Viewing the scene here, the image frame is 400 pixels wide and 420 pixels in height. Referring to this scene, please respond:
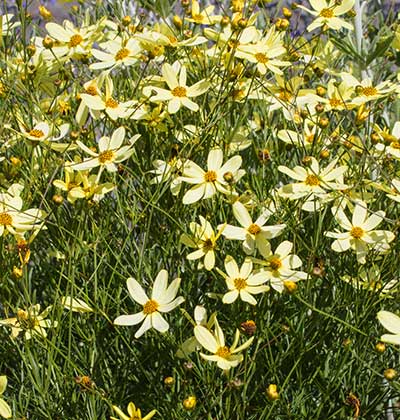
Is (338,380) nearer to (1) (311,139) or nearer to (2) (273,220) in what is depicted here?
(2) (273,220)

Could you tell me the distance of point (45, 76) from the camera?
1849 mm

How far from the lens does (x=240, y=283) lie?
139 cm

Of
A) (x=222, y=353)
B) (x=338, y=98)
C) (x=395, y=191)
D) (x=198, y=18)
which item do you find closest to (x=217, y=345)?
(x=222, y=353)

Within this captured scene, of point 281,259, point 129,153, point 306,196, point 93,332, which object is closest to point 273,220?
point 306,196

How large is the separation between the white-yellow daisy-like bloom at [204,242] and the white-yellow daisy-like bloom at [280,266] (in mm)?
80

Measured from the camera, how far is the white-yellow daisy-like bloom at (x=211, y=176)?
1.50 meters

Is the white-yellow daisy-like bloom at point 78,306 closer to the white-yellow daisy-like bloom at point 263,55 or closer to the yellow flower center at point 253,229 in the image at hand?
the yellow flower center at point 253,229

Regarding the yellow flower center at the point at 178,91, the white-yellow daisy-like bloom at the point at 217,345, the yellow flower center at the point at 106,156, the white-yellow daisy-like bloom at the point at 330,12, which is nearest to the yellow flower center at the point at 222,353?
the white-yellow daisy-like bloom at the point at 217,345

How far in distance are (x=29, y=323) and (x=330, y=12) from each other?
957mm

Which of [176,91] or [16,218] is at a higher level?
[176,91]

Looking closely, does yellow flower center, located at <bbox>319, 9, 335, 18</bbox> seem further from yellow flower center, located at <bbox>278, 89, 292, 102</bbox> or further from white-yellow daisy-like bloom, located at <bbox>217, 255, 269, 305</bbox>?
white-yellow daisy-like bloom, located at <bbox>217, 255, 269, 305</bbox>

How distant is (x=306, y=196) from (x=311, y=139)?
229 millimetres

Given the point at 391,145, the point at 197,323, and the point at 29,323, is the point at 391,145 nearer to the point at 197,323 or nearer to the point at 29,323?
the point at 197,323

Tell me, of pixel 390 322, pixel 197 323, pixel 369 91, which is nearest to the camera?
pixel 390 322
